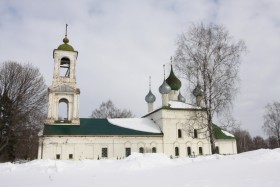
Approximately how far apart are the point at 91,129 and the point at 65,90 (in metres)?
4.98

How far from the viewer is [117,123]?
31219 millimetres

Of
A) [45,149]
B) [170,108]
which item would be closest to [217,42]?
[170,108]

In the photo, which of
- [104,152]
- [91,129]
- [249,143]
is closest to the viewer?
[104,152]

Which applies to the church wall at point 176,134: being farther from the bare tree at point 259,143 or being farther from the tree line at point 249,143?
the bare tree at point 259,143

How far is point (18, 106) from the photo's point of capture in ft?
82.6

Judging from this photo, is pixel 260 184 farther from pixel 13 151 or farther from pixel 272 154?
pixel 13 151

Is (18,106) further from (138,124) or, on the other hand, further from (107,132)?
(138,124)

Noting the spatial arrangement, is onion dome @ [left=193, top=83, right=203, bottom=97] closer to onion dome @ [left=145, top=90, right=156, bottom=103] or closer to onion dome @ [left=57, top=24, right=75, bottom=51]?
onion dome @ [left=57, top=24, right=75, bottom=51]

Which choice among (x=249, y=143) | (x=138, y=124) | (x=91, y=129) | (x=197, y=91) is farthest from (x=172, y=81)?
(x=249, y=143)

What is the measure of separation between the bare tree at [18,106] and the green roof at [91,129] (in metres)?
1.64

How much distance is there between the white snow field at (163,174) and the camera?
270 inches

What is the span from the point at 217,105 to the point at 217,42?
414cm

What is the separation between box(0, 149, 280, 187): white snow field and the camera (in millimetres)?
6863

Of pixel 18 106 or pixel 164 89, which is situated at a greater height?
pixel 164 89
